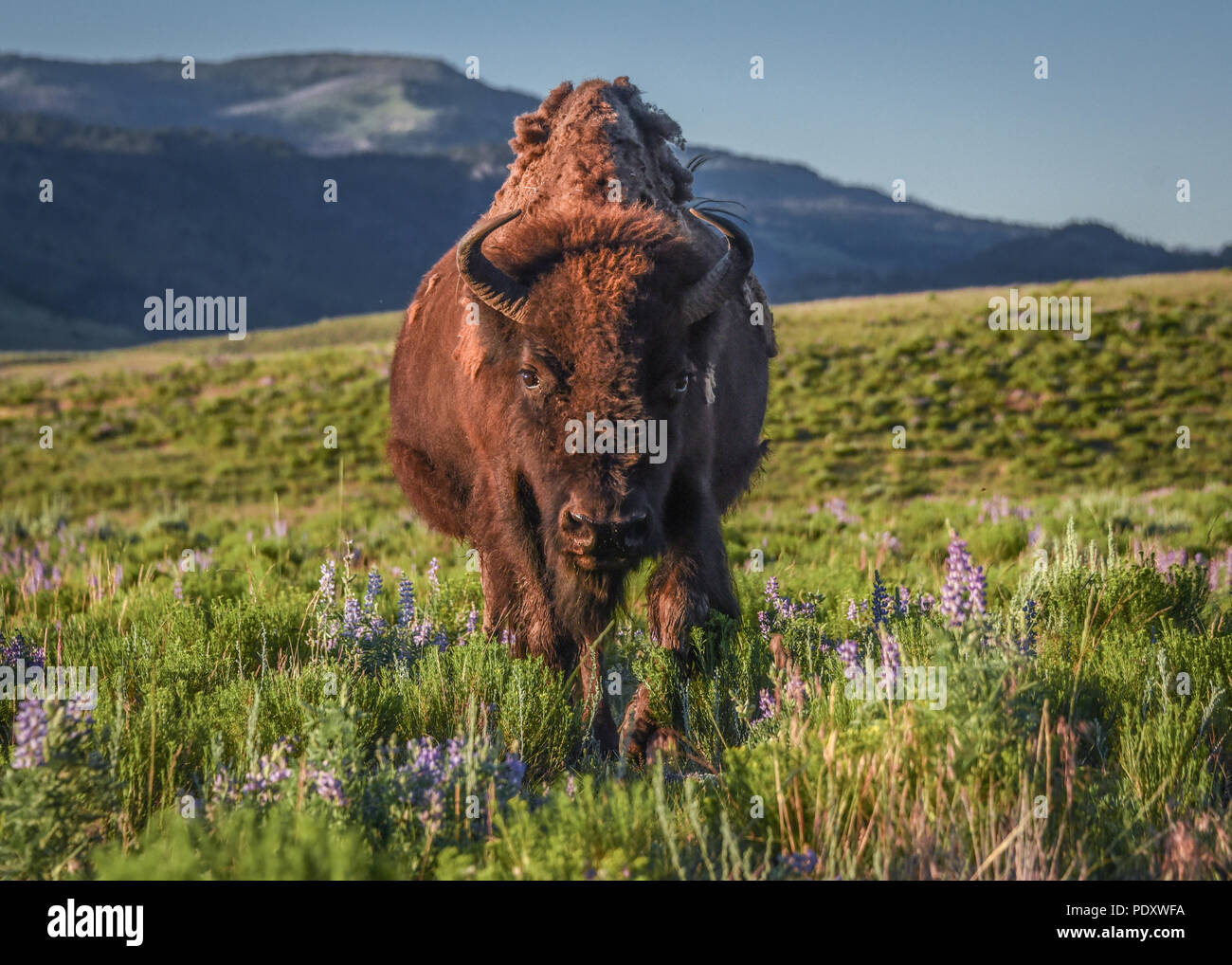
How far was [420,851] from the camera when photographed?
Answer: 283 cm

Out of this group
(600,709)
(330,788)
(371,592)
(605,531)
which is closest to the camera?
(330,788)

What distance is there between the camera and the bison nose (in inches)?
167

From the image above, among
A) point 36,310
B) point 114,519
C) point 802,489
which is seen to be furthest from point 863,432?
point 36,310

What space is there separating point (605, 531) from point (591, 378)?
67cm

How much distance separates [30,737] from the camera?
276 cm

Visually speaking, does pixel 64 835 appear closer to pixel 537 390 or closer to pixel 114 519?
pixel 537 390

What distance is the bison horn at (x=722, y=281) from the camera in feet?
16.0

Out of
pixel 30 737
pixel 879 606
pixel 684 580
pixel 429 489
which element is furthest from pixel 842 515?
pixel 30 737

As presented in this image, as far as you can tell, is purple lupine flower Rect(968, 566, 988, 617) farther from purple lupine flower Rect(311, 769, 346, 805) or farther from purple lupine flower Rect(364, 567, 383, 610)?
purple lupine flower Rect(364, 567, 383, 610)

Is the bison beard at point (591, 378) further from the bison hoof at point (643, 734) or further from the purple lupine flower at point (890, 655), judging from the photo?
the purple lupine flower at point (890, 655)

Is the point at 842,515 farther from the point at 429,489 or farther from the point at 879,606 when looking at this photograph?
the point at 879,606

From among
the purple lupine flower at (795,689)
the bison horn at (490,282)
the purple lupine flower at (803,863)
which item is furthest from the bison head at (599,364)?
the purple lupine flower at (803,863)

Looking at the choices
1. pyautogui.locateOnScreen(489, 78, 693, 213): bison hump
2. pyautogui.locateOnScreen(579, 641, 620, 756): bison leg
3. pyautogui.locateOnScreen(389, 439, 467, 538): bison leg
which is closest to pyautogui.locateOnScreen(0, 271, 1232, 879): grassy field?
pyautogui.locateOnScreen(579, 641, 620, 756): bison leg
